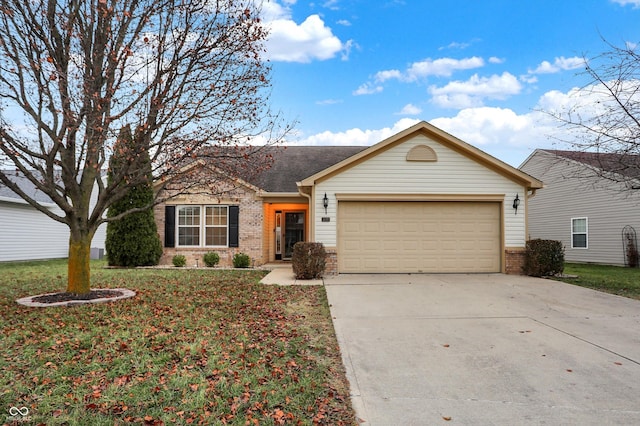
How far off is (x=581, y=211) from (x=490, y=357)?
17.5 metres

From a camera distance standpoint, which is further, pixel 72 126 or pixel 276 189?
pixel 276 189

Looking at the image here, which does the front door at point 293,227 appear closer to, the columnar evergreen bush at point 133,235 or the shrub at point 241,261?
the shrub at point 241,261

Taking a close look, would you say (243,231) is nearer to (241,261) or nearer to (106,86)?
(241,261)

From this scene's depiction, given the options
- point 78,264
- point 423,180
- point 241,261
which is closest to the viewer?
point 78,264

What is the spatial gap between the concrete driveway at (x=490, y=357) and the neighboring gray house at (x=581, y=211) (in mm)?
10430

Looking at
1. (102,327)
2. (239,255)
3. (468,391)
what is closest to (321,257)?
(239,255)

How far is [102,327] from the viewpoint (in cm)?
560

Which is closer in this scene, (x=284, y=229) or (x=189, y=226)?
(x=189, y=226)

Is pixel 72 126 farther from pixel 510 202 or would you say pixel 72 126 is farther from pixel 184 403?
pixel 510 202

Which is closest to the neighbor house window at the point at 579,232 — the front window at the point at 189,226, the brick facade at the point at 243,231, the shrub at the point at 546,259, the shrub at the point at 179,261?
the shrub at the point at 546,259

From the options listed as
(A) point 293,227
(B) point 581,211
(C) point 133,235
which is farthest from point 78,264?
(B) point 581,211

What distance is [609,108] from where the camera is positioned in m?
8.63

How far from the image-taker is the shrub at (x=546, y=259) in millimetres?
11469

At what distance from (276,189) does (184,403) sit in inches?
461
